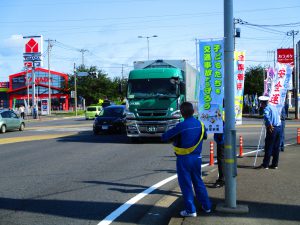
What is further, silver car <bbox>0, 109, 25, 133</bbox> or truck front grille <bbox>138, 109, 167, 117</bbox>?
silver car <bbox>0, 109, 25, 133</bbox>

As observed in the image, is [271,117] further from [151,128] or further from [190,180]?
[151,128]

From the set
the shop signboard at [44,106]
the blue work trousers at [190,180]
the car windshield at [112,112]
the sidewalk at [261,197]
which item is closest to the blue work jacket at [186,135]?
the blue work trousers at [190,180]

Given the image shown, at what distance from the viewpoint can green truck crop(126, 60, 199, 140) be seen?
17.8 m

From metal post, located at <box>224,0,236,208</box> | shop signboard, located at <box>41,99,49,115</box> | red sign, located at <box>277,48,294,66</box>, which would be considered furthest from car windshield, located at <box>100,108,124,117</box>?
shop signboard, located at <box>41,99,49,115</box>

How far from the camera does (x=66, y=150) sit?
642 inches

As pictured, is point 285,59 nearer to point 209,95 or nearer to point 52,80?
point 209,95

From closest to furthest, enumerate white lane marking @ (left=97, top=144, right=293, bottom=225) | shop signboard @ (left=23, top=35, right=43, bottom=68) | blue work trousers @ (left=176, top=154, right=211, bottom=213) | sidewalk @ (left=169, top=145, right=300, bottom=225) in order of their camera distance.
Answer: sidewalk @ (left=169, top=145, right=300, bottom=225) < blue work trousers @ (left=176, top=154, right=211, bottom=213) < white lane marking @ (left=97, top=144, right=293, bottom=225) < shop signboard @ (left=23, top=35, right=43, bottom=68)

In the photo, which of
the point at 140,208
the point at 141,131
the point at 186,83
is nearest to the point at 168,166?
the point at 140,208

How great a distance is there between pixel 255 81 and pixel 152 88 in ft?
162

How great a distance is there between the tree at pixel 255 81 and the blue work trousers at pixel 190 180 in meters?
58.9

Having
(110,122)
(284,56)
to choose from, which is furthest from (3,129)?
(284,56)

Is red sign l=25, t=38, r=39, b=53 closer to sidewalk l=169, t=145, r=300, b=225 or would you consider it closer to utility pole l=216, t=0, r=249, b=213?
sidewalk l=169, t=145, r=300, b=225

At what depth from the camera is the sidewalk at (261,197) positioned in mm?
6008

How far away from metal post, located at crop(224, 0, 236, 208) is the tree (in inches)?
Result: 2302
